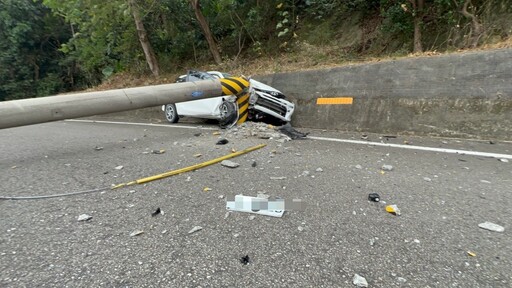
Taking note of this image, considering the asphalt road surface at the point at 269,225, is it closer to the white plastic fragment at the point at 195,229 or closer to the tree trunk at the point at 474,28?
the white plastic fragment at the point at 195,229

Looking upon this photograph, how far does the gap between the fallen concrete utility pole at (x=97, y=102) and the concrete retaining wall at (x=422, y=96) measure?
220 cm

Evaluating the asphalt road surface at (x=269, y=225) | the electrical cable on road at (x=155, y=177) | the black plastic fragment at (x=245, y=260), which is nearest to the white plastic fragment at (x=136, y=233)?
the asphalt road surface at (x=269, y=225)

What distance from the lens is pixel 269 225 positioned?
2459 mm

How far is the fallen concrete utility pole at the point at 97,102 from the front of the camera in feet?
15.2

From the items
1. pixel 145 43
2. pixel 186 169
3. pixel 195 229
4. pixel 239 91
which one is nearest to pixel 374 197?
pixel 195 229

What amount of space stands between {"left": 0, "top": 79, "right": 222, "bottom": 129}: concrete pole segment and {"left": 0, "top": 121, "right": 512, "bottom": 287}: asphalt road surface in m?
0.88

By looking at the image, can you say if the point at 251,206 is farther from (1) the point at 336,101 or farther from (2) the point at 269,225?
(1) the point at 336,101

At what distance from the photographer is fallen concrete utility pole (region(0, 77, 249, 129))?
4.64m

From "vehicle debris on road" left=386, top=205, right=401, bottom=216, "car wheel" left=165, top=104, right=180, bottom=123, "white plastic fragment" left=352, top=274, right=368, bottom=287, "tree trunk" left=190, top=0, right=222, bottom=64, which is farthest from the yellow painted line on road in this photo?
"tree trunk" left=190, top=0, right=222, bottom=64

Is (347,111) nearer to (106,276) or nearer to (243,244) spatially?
(243,244)

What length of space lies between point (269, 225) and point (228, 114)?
203 inches

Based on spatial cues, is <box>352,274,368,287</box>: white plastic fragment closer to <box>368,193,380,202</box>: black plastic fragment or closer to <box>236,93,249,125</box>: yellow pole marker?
<box>368,193,380,202</box>: black plastic fragment

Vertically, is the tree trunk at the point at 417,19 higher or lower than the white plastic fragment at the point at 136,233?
higher

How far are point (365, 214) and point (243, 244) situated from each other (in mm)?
1149
